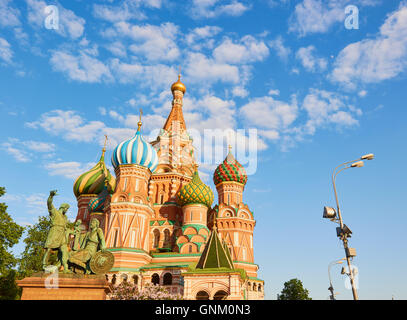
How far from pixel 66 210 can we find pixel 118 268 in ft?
53.0

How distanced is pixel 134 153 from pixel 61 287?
2177 cm

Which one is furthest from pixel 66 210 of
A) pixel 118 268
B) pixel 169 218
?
pixel 169 218

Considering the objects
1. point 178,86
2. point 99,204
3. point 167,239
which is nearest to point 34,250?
point 99,204

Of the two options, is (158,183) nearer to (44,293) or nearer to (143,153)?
(143,153)

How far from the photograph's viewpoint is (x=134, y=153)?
3353cm

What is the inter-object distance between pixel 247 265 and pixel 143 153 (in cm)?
1617

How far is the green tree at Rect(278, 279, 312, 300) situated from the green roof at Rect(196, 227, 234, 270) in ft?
114

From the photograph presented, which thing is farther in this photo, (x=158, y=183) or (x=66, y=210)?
(x=158, y=183)

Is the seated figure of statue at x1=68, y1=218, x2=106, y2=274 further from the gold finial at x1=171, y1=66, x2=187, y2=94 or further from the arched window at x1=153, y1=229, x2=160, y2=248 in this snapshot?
the gold finial at x1=171, y1=66, x2=187, y2=94

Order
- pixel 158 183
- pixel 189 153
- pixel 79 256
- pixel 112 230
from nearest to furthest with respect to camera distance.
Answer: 1. pixel 79 256
2. pixel 112 230
3. pixel 158 183
4. pixel 189 153

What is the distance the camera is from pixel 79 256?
1355cm
